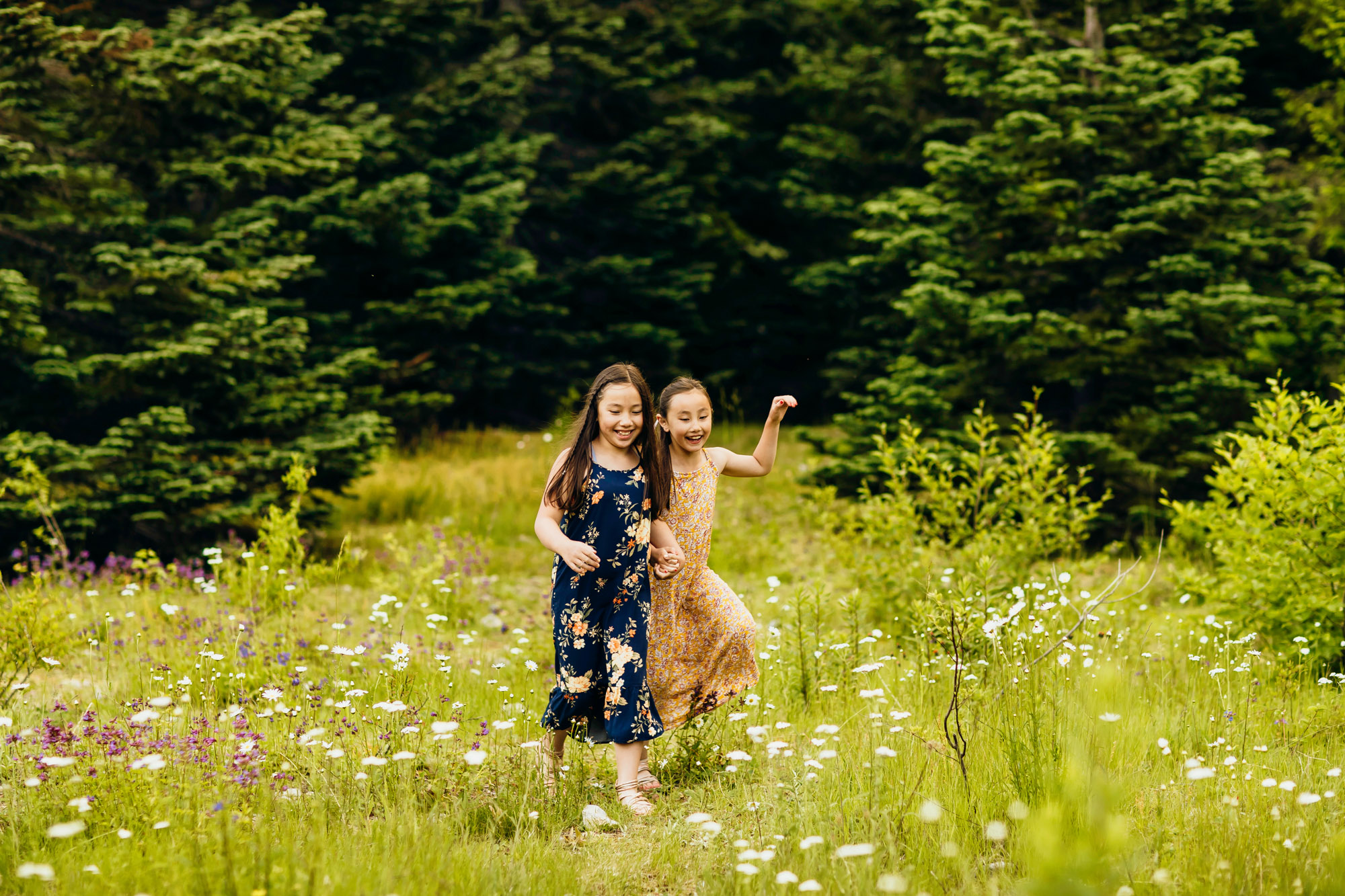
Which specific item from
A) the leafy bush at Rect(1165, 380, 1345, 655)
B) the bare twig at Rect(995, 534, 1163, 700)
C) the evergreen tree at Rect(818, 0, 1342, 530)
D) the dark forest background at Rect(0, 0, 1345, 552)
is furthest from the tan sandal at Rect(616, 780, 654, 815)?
the evergreen tree at Rect(818, 0, 1342, 530)

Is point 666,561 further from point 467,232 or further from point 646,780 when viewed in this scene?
point 467,232

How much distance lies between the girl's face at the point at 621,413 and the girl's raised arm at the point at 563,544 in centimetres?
31

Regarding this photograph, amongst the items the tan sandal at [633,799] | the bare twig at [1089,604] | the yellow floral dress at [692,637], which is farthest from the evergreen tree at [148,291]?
the bare twig at [1089,604]

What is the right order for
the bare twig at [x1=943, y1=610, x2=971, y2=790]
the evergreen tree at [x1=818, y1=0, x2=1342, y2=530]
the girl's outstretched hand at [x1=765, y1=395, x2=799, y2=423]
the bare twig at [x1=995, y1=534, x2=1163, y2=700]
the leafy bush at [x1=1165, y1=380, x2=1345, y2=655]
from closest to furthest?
the bare twig at [x1=943, y1=610, x2=971, y2=790] → the bare twig at [x1=995, y1=534, x2=1163, y2=700] → the girl's outstretched hand at [x1=765, y1=395, x2=799, y2=423] → the leafy bush at [x1=1165, y1=380, x2=1345, y2=655] → the evergreen tree at [x1=818, y1=0, x2=1342, y2=530]

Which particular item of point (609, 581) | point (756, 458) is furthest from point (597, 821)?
point (756, 458)

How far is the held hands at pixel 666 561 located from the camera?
3570 mm

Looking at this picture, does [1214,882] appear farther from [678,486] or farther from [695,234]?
[695,234]

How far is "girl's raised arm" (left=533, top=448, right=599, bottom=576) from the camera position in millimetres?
3285

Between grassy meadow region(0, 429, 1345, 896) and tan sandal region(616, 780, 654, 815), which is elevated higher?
grassy meadow region(0, 429, 1345, 896)

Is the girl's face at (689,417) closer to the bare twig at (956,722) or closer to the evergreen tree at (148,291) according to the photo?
the bare twig at (956,722)

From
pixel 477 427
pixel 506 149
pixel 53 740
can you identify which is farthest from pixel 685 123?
pixel 53 740

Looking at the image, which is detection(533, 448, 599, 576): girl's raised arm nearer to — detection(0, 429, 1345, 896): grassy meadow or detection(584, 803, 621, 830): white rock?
detection(0, 429, 1345, 896): grassy meadow

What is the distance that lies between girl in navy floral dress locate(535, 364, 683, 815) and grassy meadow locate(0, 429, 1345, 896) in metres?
0.24

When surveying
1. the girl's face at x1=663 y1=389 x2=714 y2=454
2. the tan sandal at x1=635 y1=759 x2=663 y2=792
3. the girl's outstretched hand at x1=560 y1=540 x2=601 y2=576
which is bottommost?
the tan sandal at x1=635 y1=759 x2=663 y2=792
